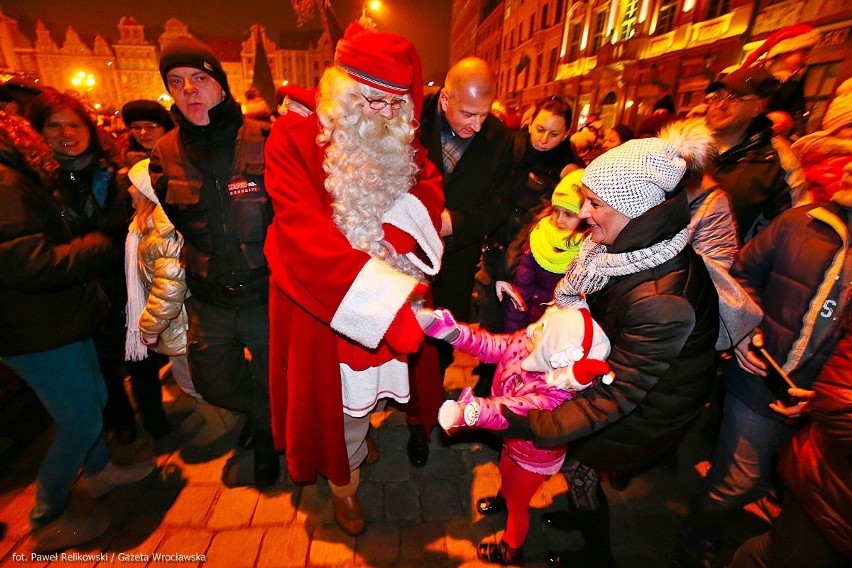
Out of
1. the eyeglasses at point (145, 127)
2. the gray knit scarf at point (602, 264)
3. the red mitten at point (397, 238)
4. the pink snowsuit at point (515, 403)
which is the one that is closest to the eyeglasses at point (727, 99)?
the gray knit scarf at point (602, 264)

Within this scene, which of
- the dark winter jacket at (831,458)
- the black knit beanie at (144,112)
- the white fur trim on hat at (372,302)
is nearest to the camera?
the dark winter jacket at (831,458)

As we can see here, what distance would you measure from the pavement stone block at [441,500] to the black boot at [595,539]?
25.4 inches

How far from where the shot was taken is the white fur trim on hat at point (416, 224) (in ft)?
5.98

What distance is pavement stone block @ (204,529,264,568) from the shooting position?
7.14 ft

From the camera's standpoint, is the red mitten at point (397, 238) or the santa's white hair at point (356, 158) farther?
the red mitten at point (397, 238)

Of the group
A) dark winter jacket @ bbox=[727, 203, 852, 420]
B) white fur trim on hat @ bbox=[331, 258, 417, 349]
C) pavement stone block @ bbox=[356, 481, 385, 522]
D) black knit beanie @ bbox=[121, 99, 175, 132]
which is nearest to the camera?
white fur trim on hat @ bbox=[331, 258, 417, 349]

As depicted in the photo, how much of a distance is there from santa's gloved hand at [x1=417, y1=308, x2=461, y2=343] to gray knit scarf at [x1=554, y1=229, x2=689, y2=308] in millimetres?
497

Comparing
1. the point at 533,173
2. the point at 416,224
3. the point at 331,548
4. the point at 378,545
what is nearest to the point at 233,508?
the point at 331,548

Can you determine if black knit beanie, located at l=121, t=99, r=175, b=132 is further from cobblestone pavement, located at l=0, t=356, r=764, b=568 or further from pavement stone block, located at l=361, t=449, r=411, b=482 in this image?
pavement stone block, located at l=361, t=449, r=411, b=482

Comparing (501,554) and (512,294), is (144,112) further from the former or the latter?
A: (501,554)

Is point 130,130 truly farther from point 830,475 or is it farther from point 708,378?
point 830,475

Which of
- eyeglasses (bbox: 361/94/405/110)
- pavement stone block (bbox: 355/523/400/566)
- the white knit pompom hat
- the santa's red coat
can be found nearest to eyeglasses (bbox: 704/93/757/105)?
the white knit pompom hat

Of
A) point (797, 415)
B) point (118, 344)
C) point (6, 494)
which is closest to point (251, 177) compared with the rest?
point (118, 344)

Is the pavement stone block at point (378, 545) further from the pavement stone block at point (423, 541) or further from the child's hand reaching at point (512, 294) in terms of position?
the child's hand reaching at point (512, 294)
